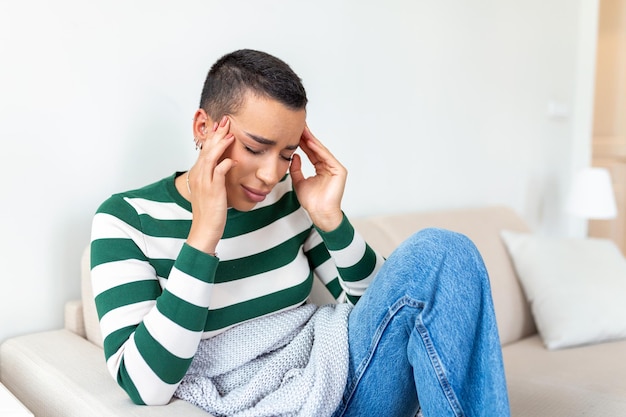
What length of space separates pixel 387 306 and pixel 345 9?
1160 mm

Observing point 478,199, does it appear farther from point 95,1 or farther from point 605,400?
point 95,1

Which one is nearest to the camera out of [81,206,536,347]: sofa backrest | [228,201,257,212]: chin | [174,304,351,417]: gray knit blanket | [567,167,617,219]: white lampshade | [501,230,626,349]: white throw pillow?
[174,304,351,417]: gray knit blanket

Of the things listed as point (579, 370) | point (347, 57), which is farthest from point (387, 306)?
point (347, 57)

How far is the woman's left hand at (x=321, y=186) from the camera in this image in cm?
128

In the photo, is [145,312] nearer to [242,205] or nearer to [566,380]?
[242,205]

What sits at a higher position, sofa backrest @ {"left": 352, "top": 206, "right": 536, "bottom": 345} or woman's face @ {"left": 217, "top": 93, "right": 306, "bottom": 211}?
woman's face @ {"left": 217, "top": 93, "right": 306, "bottom": 211}

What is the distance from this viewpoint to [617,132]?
3963 mm

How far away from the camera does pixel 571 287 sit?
6.48 ft

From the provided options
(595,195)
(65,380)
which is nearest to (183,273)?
(65,380)

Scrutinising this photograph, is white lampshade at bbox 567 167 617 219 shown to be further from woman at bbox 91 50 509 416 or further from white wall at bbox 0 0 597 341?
woman at bbox 91 50 509 416

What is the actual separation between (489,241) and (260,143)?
123 centimetres

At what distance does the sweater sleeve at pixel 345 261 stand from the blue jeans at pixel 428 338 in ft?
0.52

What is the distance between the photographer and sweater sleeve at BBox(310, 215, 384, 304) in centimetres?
128

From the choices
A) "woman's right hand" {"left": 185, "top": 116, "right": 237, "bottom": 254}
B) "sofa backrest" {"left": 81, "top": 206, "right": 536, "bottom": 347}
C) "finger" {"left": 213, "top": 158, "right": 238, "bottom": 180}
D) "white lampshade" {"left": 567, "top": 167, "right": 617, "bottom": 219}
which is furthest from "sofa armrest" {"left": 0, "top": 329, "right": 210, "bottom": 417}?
"white lampshade" {"left": 567, "top": 167, "right": 617, "bottom": 219}
